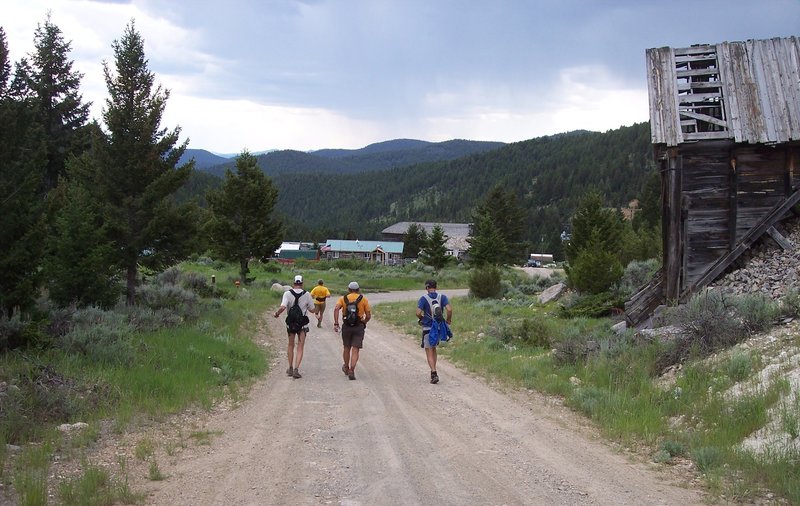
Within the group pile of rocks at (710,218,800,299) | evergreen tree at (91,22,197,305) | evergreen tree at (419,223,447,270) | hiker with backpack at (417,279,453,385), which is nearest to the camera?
hiker with backpack at (417,279,453,385)

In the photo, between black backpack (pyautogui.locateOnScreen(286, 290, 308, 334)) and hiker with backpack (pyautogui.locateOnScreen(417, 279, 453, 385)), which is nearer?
hiker with backpack (pyautogui.locateOnScreen(417, 279, 453, 385))

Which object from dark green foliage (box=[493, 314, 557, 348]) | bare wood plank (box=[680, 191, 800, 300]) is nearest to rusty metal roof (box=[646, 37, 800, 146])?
bare wood plank (box=[680, 191, 800, 300])

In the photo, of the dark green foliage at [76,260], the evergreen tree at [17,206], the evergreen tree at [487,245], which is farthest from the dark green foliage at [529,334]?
the evergreen tree at [487,245]

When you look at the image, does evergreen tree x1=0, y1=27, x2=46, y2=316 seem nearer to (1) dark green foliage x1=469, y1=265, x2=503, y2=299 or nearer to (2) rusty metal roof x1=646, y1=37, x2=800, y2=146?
(2) rusty metal roof x1=646, y1=37, x2=800, y2=146

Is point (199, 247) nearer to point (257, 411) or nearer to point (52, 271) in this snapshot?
point (52, 271)

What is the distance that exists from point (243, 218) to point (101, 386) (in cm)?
2910

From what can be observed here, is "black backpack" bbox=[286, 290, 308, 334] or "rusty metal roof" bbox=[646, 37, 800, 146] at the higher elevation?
"rusty metal roof" bbox=[646, 37, 800, 146]

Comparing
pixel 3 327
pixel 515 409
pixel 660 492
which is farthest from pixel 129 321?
pixel 660 492

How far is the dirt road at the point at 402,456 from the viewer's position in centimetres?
560

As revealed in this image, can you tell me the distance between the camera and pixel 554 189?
541ft

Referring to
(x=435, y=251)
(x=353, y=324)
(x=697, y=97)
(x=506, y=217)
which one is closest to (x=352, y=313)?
(x=353, y=324)

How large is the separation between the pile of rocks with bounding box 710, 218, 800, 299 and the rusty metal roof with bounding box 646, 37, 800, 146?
2100 millimetres

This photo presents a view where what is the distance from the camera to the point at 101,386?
8.52 m

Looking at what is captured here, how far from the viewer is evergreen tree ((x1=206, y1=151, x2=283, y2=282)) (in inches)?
1435
